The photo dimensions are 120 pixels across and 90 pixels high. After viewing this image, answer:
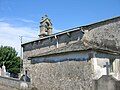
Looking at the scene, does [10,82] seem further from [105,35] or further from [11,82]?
[105,35]

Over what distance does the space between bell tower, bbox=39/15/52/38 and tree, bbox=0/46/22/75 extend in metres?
16.3

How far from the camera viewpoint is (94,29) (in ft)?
67.8

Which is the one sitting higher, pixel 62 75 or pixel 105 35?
pixel 105 35

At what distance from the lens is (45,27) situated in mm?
31516

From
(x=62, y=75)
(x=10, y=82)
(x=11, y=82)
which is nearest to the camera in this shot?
(x=62, y=75)

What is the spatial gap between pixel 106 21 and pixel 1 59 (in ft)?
96.9

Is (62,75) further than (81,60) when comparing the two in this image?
Yes

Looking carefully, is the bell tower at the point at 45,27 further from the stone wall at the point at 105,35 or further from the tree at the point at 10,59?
the tree at the point at 10,59

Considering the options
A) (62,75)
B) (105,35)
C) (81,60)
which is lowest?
(62,75)

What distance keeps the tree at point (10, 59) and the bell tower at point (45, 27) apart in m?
16.3

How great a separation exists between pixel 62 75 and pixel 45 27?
1618cm

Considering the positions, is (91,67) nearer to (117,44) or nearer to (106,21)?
(117,44)

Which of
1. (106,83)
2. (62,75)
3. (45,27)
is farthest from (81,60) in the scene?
(45,27)

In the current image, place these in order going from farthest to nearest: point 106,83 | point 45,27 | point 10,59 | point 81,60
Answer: point 10,59 → point 45,27 → point 81,60 → point 106,83
